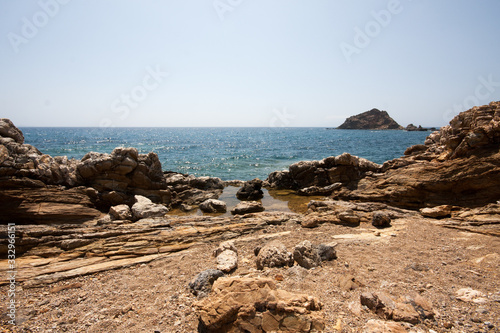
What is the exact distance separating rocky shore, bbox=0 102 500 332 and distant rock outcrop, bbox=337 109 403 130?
612 feet

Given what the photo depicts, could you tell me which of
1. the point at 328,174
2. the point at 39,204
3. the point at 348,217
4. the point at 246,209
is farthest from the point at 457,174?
the point at 39,204

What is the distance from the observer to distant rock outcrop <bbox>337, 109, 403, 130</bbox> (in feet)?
588

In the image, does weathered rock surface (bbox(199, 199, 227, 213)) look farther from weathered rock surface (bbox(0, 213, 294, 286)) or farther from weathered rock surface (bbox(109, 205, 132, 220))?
weathered rock surface (bbox(0, 213, 294, 286))

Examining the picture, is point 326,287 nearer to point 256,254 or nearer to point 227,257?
point 256,254

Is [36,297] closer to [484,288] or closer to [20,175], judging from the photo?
[20,175]

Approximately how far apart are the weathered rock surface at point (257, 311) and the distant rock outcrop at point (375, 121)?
20300 cm

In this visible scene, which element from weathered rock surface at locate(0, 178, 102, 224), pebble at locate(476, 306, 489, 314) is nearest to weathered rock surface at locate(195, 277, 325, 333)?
pebble at locate(476, 306, 489, 314)

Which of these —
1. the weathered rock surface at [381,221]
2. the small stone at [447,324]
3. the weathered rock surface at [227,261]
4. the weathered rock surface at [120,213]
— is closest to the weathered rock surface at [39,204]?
the weathered rock surface at [120,213]

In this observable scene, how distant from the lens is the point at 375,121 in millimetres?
184125

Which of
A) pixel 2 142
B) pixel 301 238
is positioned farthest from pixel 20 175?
pixel 301 238

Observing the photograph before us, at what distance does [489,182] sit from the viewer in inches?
512

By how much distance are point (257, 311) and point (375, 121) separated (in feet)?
680

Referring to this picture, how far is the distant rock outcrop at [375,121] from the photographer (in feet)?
588

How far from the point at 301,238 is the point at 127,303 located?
22.2 feet
